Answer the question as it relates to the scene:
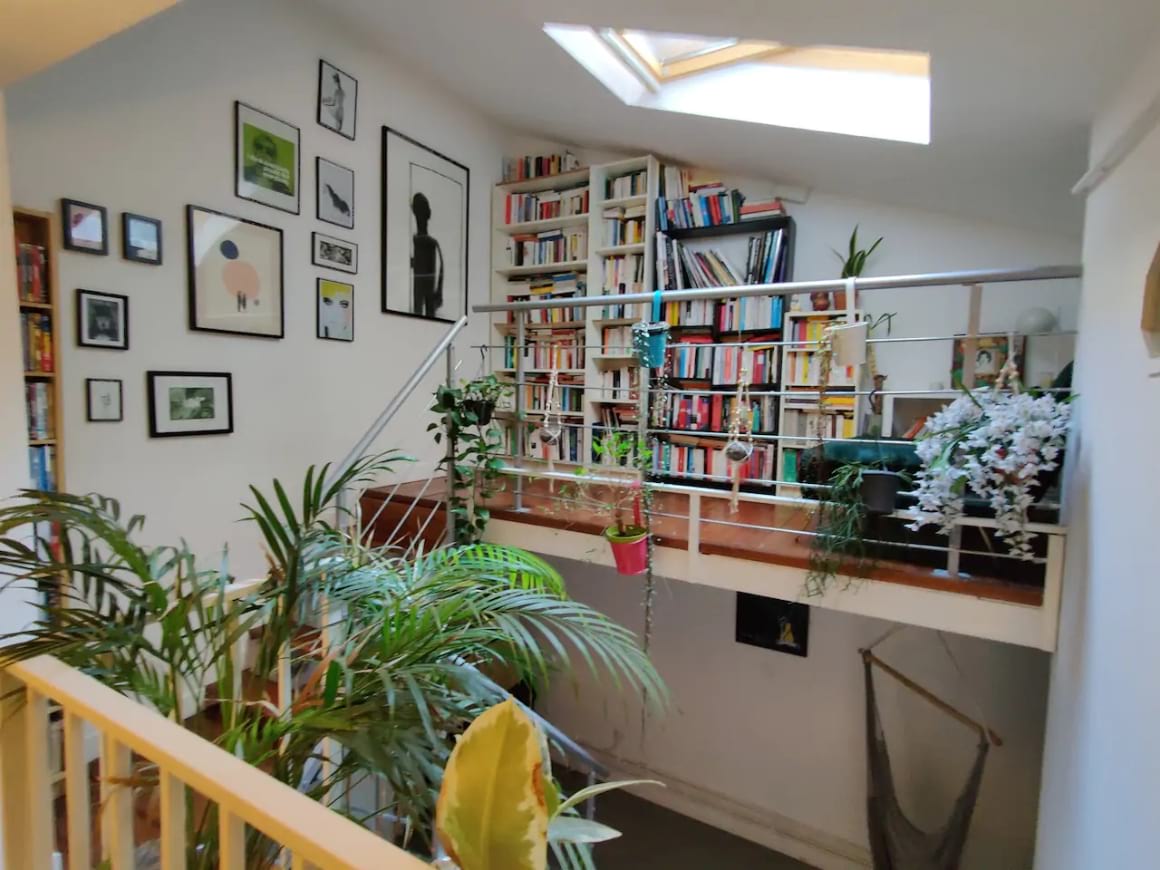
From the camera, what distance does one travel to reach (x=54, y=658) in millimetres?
1004

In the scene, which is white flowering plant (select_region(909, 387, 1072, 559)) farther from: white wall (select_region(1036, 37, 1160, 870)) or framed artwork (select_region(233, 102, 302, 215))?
framed artwork (select_region(233, 102, 302, 215))

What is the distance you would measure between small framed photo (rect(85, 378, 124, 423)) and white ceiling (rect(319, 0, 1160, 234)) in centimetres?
213

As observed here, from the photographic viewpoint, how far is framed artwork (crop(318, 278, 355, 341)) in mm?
3062

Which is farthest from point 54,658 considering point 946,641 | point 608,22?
point 946,641

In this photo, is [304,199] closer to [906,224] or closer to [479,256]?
[479,256]

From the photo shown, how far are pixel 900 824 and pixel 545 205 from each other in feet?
13.0

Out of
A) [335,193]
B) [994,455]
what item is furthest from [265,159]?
[994,455]

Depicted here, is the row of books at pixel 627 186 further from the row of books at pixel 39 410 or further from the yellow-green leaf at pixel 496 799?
the yellow-green leaf at pixel 496 799

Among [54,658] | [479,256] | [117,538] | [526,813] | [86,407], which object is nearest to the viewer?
[526,813]

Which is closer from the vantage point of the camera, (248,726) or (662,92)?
(248,726)

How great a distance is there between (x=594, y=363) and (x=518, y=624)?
2.71 m

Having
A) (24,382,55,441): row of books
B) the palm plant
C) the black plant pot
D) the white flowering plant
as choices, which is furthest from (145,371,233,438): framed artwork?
the white flowering plant

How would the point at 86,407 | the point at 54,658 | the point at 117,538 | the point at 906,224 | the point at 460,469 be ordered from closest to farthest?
the point at 54,658 < the point at 117,538 < the point at 86,407 < the point at 460,469 < the point at 906,224

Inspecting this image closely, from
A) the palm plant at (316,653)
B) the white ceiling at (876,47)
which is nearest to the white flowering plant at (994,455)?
the white ceiling at (876,47)
